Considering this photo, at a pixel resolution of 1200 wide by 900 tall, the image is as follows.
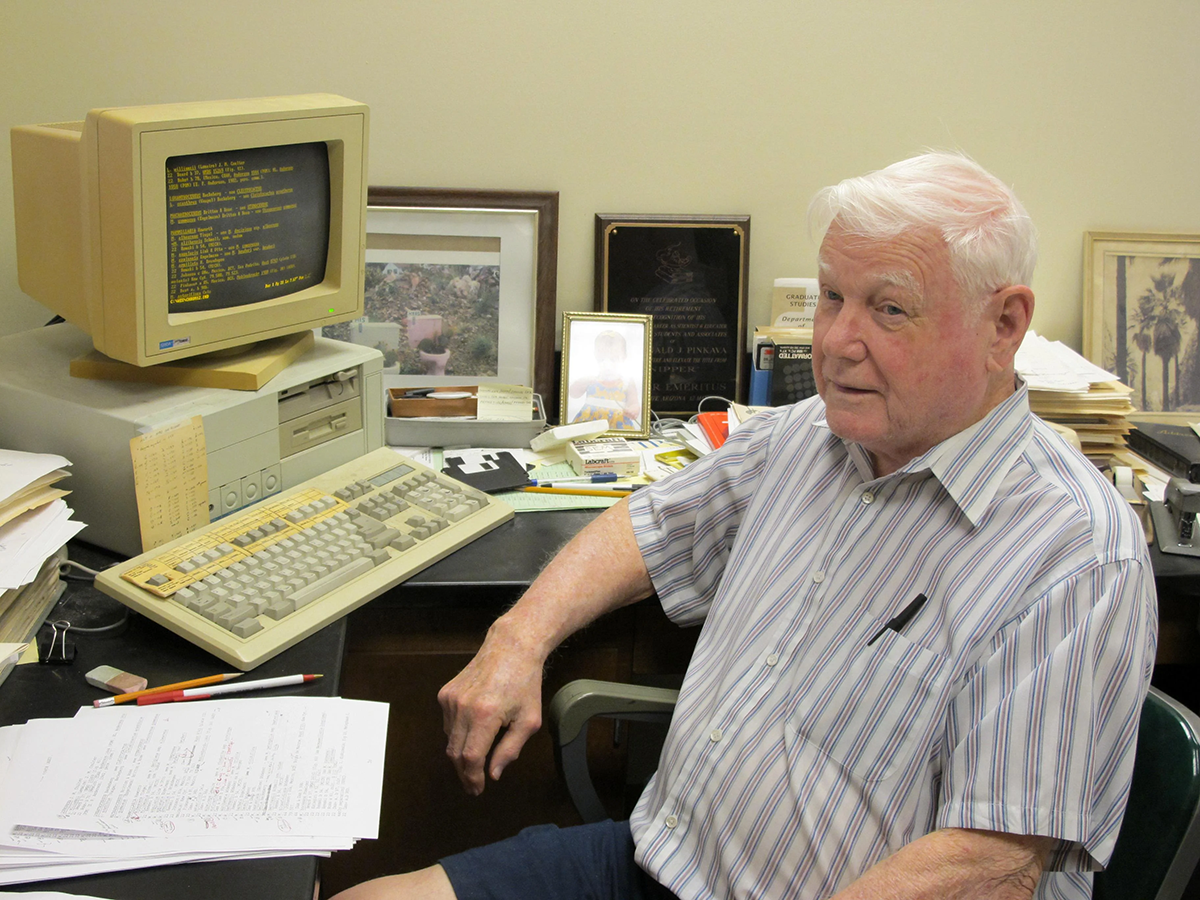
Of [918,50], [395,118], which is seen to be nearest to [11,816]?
[395,118]

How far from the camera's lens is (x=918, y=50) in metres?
1.95

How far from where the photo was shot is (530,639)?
1311mm

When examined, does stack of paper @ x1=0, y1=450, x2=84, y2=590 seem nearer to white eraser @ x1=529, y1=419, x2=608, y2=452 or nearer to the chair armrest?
the chair armrest

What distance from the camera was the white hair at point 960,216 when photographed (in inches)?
42.4

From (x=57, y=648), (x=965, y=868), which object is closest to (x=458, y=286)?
(x=57, y=648)

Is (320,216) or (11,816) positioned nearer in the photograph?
(11,816)

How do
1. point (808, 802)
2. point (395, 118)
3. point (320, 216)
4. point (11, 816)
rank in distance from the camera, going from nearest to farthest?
1. point (11, 816)
2. point (808, 802)
3. point (320, 216)
4. point (395, 118)

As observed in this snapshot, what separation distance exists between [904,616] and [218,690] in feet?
2.43

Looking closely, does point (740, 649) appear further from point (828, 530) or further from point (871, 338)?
point (871, 338)

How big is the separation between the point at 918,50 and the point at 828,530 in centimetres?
115

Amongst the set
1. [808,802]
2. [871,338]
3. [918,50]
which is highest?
[918,50]

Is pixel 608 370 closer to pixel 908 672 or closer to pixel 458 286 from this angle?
pixel 458 286

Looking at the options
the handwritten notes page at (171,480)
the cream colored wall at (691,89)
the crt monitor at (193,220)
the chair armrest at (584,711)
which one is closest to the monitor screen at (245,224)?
the crt monitor at (193,220)

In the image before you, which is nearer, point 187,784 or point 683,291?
point 187,784
